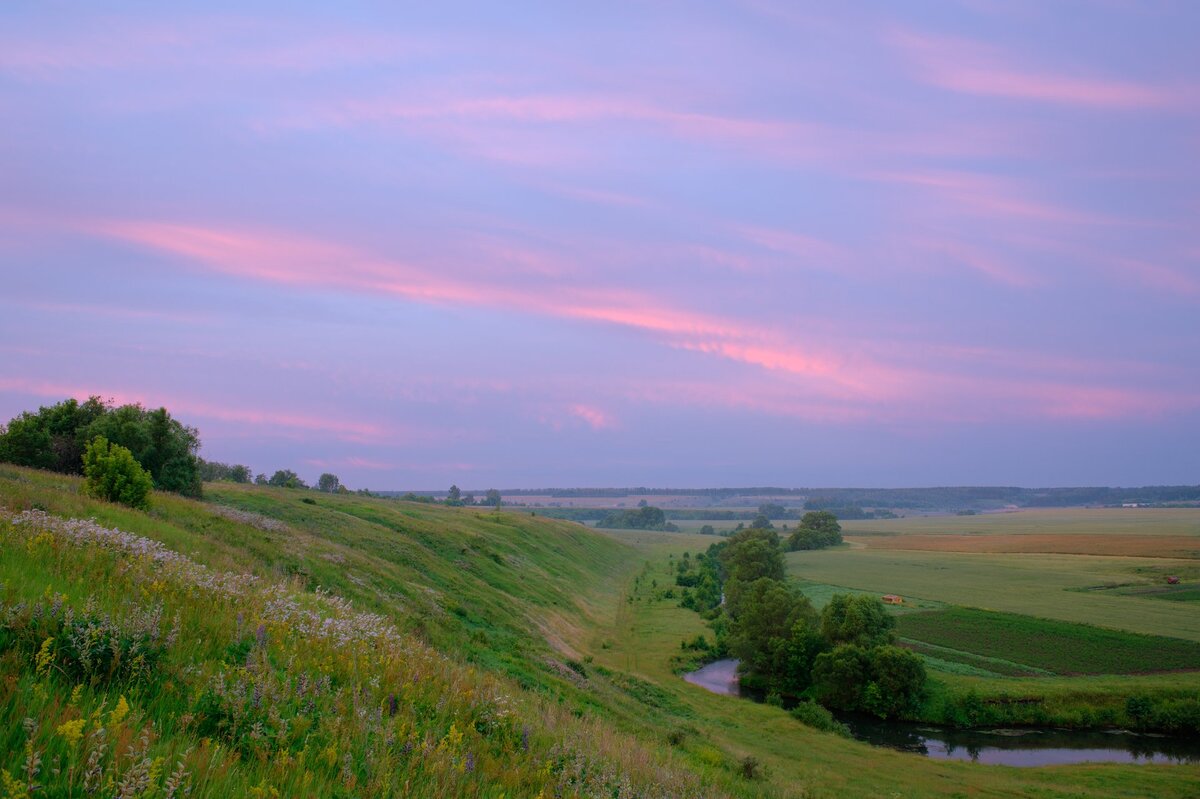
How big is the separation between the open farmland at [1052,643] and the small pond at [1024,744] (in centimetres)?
1036

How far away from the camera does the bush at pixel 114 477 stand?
24000 mm

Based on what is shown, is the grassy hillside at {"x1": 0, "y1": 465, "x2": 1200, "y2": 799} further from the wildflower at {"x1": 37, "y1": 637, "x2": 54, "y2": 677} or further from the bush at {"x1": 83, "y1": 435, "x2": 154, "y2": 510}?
the bush at {"x1": 83, "y1": 435, "x2": 154, "y2": 510}

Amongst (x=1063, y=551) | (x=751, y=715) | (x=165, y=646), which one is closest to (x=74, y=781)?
(x=165, y=646)

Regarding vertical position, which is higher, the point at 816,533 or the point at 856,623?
the point at 856,623

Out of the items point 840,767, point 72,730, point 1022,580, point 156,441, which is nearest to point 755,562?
point 1022,580

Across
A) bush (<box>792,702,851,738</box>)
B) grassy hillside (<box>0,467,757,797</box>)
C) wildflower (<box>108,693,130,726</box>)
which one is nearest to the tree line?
grassy hillside (<box>0,467,757,797</box>)

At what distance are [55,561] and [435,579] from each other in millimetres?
31077

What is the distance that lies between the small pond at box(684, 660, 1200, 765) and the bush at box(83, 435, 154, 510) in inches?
1739

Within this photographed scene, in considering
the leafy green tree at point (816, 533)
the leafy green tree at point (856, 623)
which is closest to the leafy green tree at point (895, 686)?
the leafy green tree at point (856, 623)

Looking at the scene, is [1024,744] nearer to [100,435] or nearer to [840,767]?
[840,767]

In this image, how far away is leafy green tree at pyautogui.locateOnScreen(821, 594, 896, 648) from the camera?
53.5 meters

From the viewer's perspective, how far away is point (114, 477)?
24328 mm

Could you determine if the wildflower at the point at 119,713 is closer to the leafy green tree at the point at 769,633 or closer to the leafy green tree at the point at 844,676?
the leafy green tree at the point at 844,676

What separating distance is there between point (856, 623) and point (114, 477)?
170ft
